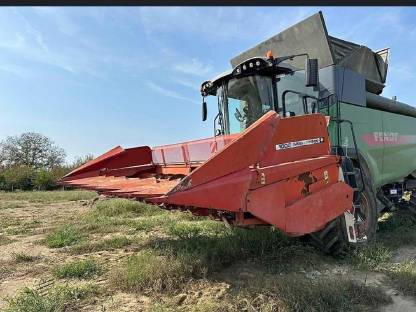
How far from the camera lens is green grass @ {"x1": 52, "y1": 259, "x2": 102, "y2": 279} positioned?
4.57 m

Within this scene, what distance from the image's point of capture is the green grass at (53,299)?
344 centimetres

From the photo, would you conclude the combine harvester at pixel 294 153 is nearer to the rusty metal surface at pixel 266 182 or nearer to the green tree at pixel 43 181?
the rusty metal surface at pixel 266 182

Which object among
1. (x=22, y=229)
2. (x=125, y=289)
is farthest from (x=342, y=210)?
(x=22, y=229)

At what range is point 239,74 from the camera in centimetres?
531

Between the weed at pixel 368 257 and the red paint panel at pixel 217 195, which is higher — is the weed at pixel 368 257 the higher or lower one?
the lower one

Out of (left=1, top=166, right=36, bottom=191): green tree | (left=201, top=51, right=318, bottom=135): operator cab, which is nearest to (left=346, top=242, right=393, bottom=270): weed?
(left=201, top=51, right=318, bottom=135): operator cab

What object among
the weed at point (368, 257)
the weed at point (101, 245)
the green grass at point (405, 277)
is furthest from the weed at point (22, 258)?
the green grass at point (405, 277)

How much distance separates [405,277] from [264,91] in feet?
8.61

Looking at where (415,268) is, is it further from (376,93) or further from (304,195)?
(376,93)

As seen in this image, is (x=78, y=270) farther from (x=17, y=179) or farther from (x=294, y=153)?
(x=17, y=179)

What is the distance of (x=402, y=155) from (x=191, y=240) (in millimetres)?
4264

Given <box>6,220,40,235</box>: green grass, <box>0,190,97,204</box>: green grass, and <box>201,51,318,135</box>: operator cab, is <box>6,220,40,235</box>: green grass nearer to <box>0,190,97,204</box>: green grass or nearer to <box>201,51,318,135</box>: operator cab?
<box>201,51,318,135</box>: operator cab

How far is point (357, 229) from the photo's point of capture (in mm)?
5074

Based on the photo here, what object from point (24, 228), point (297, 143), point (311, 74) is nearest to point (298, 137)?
point (297, 143)
